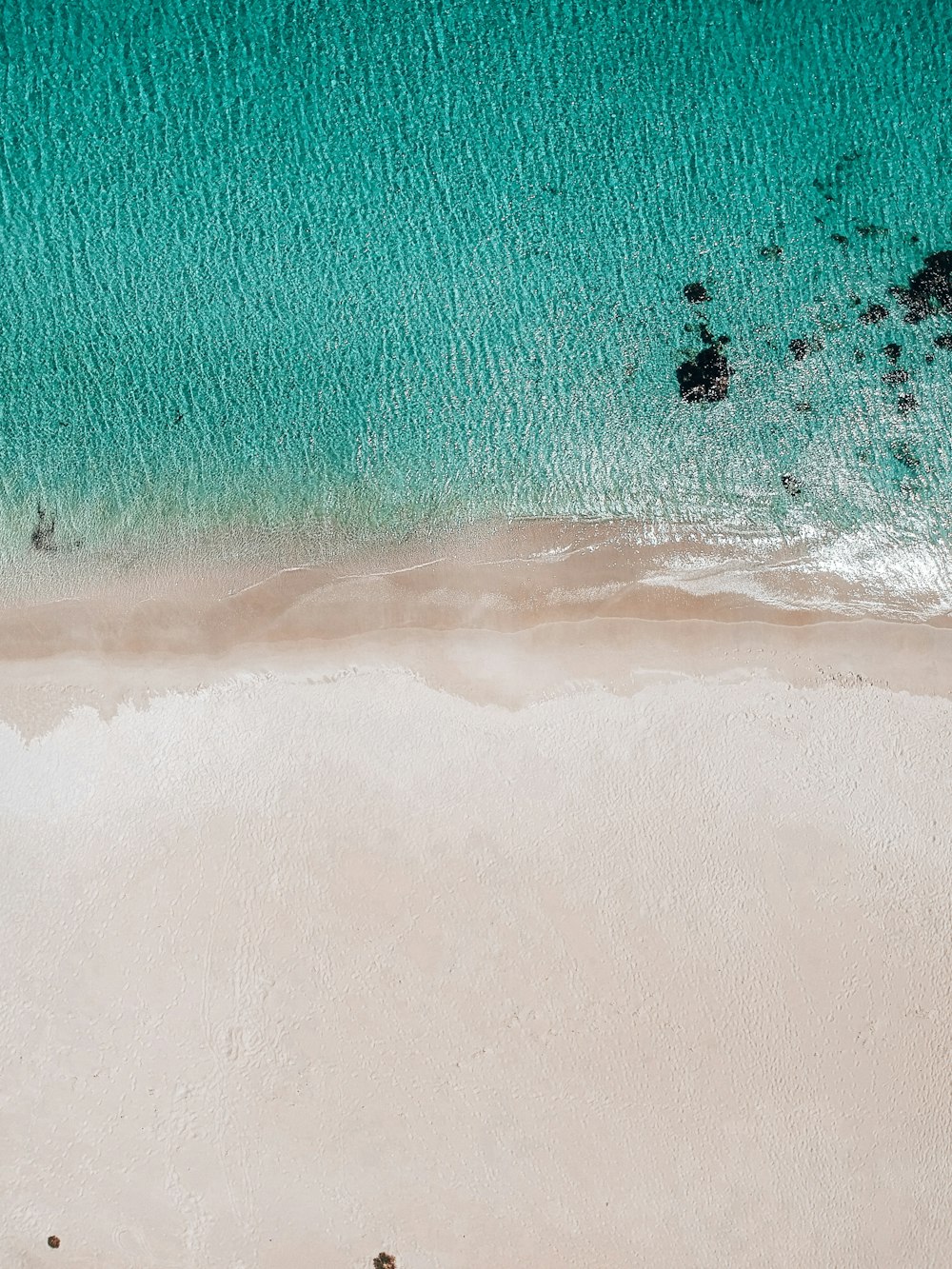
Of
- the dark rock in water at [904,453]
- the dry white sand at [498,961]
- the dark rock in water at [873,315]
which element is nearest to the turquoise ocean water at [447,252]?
the dark rock in water at [873,315]

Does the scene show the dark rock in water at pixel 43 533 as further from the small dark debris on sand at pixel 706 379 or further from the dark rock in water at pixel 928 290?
the dark rock in water at pixel 928 290

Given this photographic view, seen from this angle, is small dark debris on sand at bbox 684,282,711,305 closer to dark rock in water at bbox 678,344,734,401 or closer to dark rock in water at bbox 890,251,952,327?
dark rock in water at bbox 678,344,734,401

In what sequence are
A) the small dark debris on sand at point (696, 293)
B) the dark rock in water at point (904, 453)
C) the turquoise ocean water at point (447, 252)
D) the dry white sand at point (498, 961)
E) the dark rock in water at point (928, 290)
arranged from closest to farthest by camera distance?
the dry white sand at point (498, 961), the dark rock in water at point (904, 453), the dark rock in water at point (928, 290), the turquoise ocean water at point (447, 252), the small dark debris on sand at point (696, 293)

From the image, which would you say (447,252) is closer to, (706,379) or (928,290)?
(706,379)

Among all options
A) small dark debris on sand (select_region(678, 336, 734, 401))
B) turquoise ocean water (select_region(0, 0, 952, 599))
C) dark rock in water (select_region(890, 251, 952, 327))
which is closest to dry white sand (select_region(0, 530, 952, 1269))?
turquoise ocean water (select_region(0, 0, 952, 599))

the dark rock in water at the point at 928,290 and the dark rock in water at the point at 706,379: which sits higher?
the dark rock in water at the point at 928,290

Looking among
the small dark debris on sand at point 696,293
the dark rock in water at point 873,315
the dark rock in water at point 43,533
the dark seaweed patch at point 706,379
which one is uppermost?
the small dark debris on sand at point 696,293

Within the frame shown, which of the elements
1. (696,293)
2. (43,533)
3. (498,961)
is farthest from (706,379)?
(43,533)
